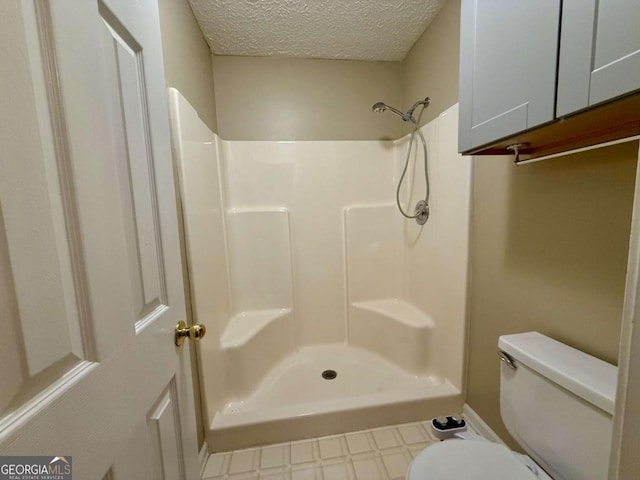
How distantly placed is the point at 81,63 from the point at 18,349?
44 centimetres

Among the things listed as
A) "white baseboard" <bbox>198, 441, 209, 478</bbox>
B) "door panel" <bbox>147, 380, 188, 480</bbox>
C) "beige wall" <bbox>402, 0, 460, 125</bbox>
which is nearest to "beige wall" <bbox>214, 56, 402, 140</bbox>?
"beige wall" <bbox>402, 0, 460, 125</bbox>

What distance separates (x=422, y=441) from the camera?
1.41 metres

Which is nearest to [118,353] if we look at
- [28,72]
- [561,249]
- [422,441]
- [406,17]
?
[28,72]

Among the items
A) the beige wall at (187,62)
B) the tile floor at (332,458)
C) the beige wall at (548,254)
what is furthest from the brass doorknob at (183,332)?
the beige wall at (548,254)

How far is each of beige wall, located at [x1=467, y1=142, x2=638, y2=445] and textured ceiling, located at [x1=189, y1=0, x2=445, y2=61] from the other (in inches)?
39.2

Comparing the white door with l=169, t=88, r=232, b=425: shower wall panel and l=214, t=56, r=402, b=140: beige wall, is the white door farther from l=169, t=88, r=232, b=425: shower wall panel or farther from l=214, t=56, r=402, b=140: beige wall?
l=214, t=56, r=402, b=140: beige wall

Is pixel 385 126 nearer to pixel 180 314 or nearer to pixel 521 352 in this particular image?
pixel 521 352

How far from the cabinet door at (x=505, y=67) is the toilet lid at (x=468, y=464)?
102 centimetres

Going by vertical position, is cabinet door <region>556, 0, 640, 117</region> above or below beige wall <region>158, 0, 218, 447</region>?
below

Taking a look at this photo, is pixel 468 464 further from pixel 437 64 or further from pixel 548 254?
pixel 437 64

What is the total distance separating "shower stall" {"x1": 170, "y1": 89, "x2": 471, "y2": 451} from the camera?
1.43 m

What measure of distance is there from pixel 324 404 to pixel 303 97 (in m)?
2.06

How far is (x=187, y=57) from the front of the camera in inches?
54.0

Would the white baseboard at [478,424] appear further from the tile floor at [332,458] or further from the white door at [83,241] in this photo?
the white door at [83,241]
